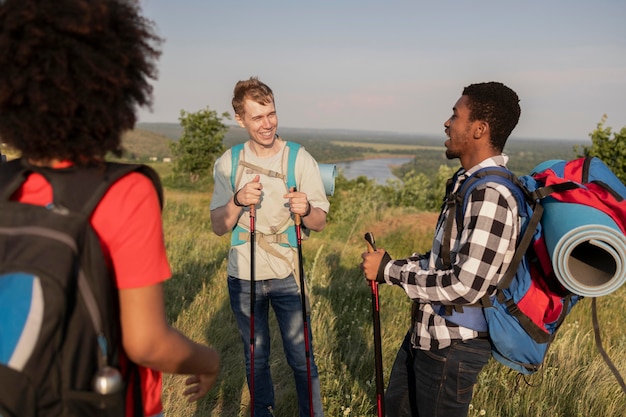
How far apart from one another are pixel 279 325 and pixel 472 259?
1.65m

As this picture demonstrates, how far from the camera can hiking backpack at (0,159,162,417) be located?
3.67 ft

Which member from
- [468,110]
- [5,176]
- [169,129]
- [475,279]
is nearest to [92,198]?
[5,176]

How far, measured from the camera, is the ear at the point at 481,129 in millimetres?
2441

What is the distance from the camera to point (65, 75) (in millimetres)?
1146

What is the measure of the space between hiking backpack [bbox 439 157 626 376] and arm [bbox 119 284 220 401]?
4.56ft

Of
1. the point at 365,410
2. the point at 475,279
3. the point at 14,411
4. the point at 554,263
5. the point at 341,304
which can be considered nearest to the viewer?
the point at 14,411

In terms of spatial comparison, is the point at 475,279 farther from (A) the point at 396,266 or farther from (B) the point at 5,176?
(B) the point at 5,176

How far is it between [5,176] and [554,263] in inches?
75.3

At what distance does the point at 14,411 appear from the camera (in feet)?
3.71

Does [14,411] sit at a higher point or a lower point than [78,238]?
lower

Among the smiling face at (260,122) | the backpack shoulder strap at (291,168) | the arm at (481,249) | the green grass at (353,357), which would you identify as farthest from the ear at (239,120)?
the green grass at (353,357)

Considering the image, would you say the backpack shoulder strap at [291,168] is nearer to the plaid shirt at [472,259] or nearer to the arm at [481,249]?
the plaid shirt at [472,259]

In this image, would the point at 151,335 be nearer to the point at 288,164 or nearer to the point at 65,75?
the point at 65,75

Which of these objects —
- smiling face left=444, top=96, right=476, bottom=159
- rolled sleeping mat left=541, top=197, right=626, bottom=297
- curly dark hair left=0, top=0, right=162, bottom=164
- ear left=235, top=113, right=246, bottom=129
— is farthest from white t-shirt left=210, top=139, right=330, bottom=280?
curly dark hair left=0, top=0, right=162, bottom=164
